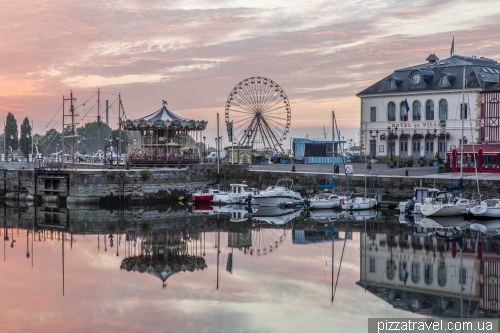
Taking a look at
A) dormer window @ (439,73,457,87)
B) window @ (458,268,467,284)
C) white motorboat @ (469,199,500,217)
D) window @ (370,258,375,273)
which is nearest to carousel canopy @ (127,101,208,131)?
dormer window @ (439,73,457,87)

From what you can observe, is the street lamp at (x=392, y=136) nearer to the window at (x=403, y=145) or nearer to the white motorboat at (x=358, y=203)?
the window at (x=403, y=145)

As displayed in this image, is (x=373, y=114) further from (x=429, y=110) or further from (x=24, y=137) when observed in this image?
(x=24, y=137)

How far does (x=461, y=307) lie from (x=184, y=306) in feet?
23.0

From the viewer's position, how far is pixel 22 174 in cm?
4662

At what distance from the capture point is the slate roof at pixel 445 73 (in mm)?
54656

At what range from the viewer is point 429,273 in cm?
2202

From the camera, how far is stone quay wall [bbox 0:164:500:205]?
41.5 metres

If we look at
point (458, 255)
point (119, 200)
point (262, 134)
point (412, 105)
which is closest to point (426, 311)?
point (458, 255)

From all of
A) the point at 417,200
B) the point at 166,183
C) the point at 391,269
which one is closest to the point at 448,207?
the point at 417,200

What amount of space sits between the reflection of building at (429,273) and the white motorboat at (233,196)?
52.4 feet

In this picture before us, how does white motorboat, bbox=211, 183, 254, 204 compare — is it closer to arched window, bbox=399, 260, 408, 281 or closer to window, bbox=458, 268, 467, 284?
arched window, bbox=399, 260, 408, 281

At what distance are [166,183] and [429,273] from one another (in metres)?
27.0

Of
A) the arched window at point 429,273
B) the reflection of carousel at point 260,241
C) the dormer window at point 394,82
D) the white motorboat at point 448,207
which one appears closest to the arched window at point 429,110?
the dormer window at point 394,82

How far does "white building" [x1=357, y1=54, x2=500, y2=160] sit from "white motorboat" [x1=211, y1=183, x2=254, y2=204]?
17600 millimetres
